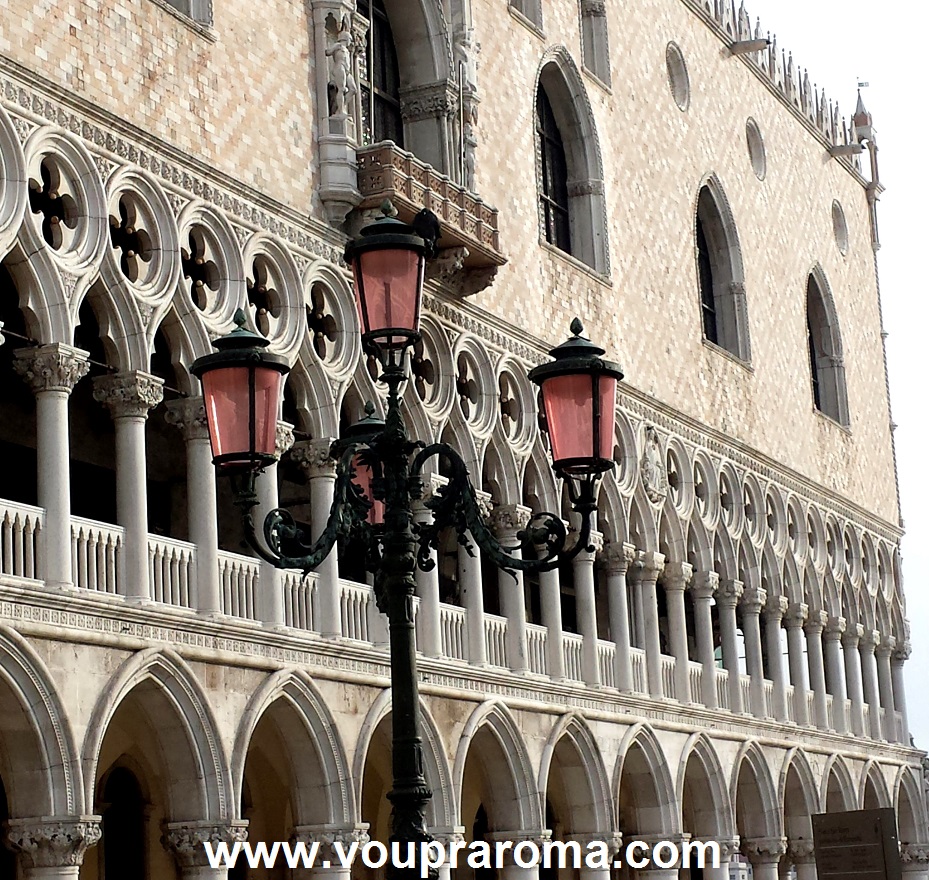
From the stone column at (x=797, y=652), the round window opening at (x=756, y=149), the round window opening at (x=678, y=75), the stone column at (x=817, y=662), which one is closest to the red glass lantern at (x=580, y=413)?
the round window opening at (x=678, y=75)

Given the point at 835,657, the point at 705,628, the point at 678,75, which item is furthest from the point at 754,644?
the point at 678,75

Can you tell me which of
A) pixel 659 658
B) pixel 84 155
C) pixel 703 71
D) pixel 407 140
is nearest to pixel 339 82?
pixel 407 140

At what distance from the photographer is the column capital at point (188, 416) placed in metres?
13.2

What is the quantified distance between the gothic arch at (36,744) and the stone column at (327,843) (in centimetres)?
264

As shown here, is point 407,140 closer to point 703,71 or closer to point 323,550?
point 703,71

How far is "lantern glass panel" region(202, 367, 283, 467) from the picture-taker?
24.2 ft

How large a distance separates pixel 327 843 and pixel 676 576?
7368 mm

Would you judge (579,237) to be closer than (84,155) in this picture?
No

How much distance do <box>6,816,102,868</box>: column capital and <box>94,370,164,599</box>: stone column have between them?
1.52 metres

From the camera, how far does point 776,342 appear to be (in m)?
24.3

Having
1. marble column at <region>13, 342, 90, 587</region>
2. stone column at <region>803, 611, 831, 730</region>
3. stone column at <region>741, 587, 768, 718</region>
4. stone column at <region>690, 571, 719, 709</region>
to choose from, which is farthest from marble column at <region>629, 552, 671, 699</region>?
marble column at <region>13, 342, 90, 587</region>

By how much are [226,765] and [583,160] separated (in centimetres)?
889

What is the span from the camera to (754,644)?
2194cm

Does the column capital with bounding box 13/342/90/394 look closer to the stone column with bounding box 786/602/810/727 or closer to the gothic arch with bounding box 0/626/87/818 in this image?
the gothic arch with bounding box 0/626/87/818
